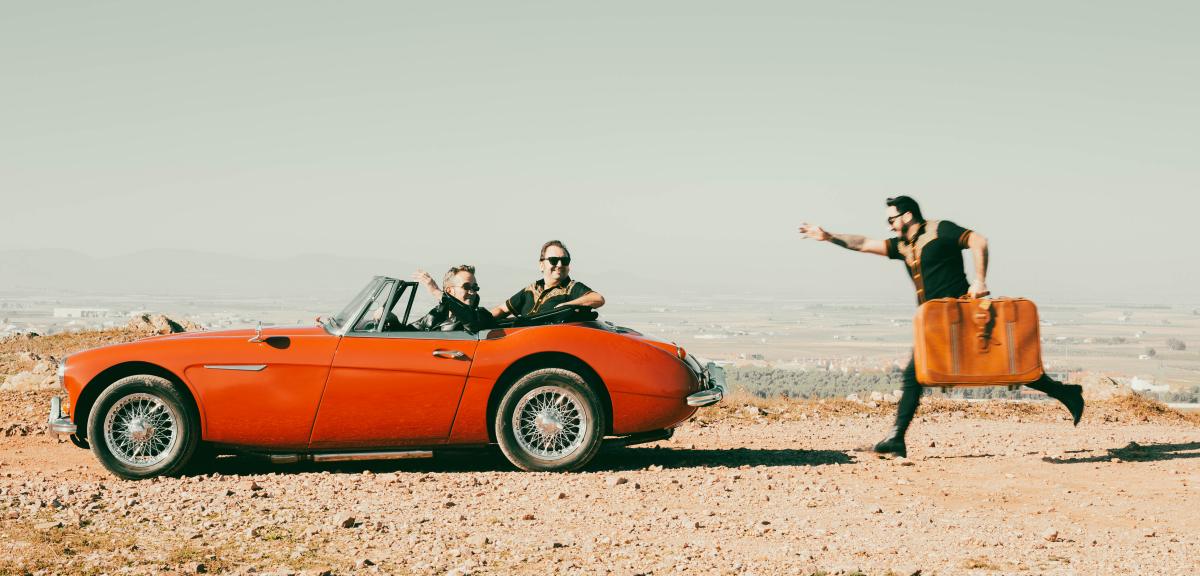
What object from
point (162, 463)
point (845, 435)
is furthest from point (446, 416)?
point (845, 435)


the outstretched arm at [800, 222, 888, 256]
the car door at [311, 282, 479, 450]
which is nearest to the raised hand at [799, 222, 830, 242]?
the outstretched arm at [800, 222, 888, 256]

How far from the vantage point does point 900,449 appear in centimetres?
938

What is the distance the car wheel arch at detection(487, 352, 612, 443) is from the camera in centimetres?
827

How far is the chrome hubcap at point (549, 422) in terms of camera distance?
8281 millimetres

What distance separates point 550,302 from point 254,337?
7.72 feet

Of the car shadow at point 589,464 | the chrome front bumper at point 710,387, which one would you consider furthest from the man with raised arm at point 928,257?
the chrome front bumper at point 710,387

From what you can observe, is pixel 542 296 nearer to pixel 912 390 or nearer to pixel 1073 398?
pixel 912 390

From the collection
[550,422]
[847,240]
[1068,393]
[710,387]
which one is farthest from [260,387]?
[1068,393]

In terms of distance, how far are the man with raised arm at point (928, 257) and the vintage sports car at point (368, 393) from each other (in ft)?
6.63

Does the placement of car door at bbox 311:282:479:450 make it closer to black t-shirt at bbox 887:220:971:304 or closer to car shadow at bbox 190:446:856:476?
car shadow at bbox 190:446:856:476

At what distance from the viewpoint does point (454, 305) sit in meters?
8.28

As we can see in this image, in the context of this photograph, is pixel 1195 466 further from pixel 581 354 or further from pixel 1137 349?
pixel 1137 349

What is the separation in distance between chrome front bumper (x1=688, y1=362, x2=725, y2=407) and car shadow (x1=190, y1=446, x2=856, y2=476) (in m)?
0.68

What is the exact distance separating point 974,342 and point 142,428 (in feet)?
21.4
